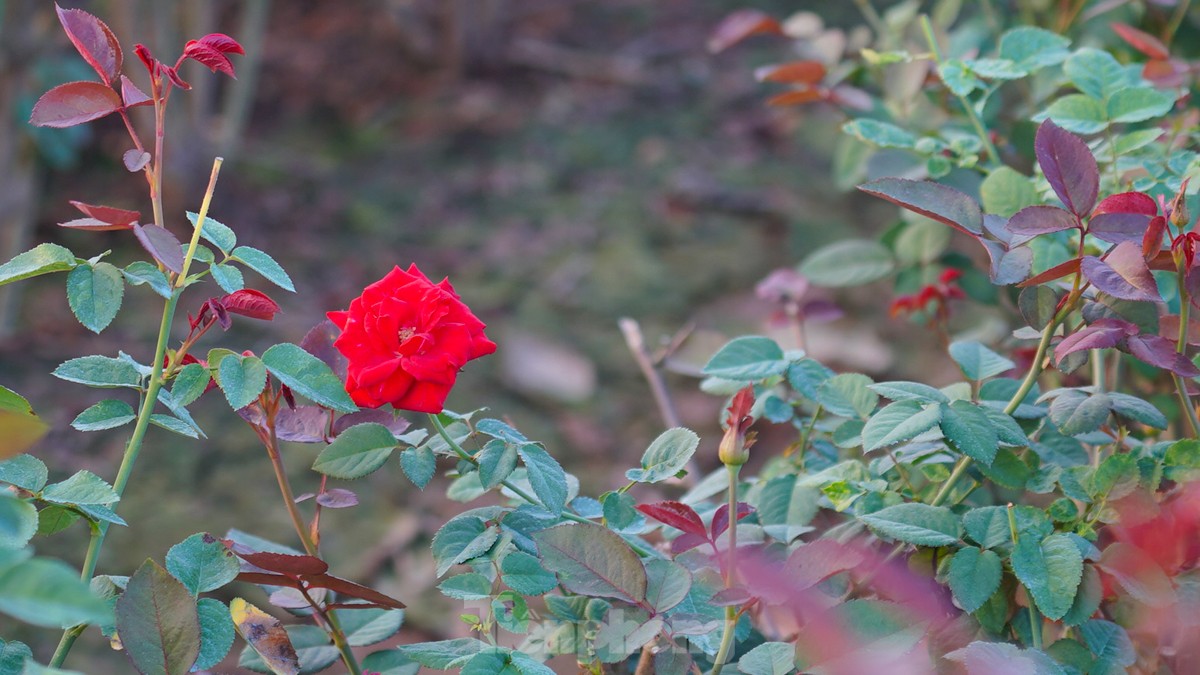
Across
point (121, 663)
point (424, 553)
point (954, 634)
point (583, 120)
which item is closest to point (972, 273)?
point (954, 634)

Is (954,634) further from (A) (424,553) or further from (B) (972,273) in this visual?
(A) (424,553)

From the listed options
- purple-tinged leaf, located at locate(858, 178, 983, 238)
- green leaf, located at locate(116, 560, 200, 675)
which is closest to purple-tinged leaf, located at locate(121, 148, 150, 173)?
green leaf, located at locate(116, 560, 200, 675)

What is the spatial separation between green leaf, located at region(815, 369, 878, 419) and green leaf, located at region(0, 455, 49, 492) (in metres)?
0.54

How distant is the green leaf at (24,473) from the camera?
2.09 feet

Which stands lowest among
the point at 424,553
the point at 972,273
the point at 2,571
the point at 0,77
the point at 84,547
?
the point at 424,553

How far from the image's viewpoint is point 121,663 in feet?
5.17

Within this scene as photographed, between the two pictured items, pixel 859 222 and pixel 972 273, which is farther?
pixel 859 222

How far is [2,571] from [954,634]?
0.56 metres

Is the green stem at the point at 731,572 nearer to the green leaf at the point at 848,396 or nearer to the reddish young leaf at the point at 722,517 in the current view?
the reddish young leaf at the point at 722,517

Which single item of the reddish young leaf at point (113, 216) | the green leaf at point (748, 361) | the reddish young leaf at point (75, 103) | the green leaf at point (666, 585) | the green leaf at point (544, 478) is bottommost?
the green leaf at point (666, 585)

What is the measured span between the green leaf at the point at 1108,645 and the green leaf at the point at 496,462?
1.29 ft

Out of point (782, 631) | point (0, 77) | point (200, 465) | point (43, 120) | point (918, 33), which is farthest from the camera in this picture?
point (0, 77)

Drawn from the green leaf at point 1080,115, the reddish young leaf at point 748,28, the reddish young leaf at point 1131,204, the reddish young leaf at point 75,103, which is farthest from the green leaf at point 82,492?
the reddish young leaf at point 748,28

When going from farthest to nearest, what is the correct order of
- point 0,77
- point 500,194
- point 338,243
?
point 500,194, point 338,243, point 0,77
